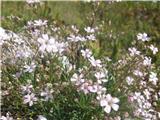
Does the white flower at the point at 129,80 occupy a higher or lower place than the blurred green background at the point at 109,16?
lower

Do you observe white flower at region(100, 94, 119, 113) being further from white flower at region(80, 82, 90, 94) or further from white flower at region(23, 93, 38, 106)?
white flower at region(23, 93, 38, 106)

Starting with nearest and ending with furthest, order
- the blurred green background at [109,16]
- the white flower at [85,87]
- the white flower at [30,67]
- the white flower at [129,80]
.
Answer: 1. the white flower at [85,87]
2. the white flower at [30,67]
3. the white flower at [129,80]
4. the blurred green background at [109,16]

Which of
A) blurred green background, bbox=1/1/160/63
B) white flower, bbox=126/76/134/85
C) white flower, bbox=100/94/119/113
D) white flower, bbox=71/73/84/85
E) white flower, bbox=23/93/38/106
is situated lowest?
white flower, bbox=100/94/119/113

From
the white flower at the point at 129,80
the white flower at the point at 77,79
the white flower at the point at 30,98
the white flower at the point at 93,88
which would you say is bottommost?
the white flower at the point at 93,88

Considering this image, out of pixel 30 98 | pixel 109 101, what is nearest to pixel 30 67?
pixel 30 98

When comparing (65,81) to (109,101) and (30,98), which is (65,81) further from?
(109,101)

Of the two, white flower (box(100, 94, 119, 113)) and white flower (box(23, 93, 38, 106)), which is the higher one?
white flower (box(23, 93, 38, 106))

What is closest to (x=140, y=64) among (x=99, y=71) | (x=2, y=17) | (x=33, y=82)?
(x=99, y=71)

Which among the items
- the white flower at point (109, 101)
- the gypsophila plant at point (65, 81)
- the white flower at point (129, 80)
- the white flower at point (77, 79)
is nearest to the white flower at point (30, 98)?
the gypsophila plant at point (65, 81)

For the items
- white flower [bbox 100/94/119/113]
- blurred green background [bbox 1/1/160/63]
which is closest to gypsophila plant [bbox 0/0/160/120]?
white flower [bbox 100/94/119/113]

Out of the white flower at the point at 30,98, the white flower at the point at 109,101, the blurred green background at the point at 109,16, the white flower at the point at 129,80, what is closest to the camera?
the white flower at the point at 109,101

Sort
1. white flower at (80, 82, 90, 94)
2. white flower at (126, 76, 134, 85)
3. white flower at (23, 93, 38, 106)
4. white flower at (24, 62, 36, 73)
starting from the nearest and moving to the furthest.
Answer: white flower at (80, 82, 90, 94)
white flower at (23, 93, 38, 106)
white flower at (24, 62, 36, 73)
white flower at (126, 76, 134, 85)

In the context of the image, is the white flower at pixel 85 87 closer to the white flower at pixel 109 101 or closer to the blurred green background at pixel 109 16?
the white flower at pixel 109 101
